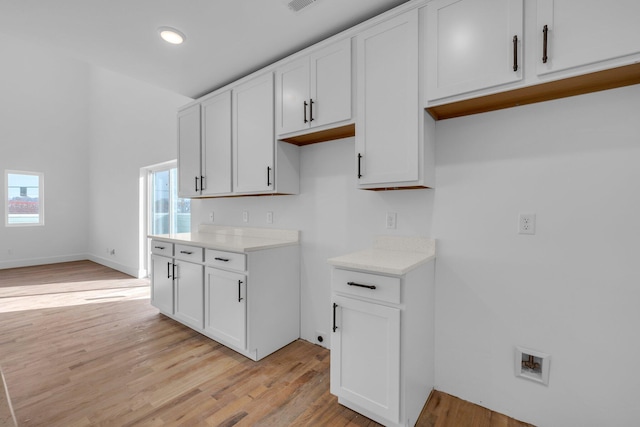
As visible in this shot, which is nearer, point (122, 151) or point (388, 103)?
point (388, 103)

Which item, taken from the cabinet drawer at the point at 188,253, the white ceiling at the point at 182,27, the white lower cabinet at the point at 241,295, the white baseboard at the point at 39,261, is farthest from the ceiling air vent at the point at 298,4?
the white baseboard at the point at 39,261

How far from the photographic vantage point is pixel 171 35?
223cm

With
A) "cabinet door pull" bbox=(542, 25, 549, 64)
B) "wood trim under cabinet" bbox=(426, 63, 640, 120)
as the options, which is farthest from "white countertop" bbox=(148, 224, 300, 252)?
"cabinet door pull" bbox=(542, 25, 549, 64)

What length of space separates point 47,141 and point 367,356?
791 cm

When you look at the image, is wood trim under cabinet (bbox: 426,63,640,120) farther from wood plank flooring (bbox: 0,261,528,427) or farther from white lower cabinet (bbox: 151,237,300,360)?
wood plank flooring (bbox: 0,261,528,427)

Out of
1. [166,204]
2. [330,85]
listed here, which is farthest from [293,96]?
[166,204]

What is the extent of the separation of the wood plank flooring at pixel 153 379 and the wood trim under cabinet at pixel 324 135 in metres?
1.82

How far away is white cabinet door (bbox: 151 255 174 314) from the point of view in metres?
3.07

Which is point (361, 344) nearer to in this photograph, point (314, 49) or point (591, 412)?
point (591, 412)

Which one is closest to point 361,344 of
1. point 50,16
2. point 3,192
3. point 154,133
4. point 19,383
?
point 19,383

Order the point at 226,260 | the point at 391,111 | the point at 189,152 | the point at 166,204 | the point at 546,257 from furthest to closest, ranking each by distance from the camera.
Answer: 1. the point at 166,204
2. the point at 189,152
3. the point at 226,260
4. the point at 391,111
5. the point at 546,257

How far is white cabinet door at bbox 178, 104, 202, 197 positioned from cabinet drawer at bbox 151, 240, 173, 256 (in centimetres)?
61

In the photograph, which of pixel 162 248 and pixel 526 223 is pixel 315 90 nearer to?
pixel 526 223

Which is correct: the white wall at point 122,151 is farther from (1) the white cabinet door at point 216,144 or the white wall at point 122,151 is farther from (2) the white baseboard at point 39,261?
(1) the white cabinet door at point 216,144
